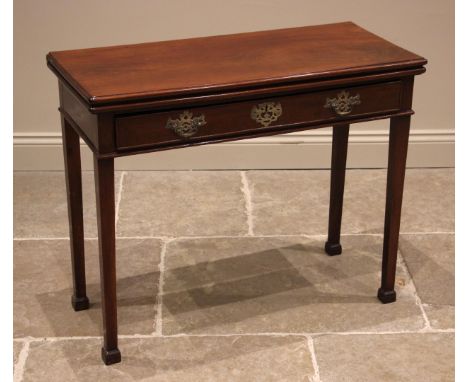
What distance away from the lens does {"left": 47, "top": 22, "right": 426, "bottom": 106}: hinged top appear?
2796mm

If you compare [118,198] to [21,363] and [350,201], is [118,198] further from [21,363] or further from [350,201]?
[21,363]

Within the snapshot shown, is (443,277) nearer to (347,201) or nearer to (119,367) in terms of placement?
(347,201)

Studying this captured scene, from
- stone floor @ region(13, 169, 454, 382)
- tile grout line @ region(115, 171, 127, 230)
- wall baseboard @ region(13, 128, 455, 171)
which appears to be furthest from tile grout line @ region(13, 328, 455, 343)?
wall baseboard @ region(13, 128, 455, 171)

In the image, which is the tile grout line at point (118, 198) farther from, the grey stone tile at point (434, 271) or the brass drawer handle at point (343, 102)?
the brass drawer handle at point (343, 102)

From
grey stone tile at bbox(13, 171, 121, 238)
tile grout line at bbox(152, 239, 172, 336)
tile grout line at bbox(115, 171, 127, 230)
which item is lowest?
grey stone tile at bbox(13, 171, 121, 238)

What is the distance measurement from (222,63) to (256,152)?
159 centimetres

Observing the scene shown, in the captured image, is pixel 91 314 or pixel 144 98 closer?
pixel 144 98

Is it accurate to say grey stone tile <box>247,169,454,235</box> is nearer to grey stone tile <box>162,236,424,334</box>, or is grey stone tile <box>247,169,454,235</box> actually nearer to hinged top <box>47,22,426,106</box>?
grey stone tile <box>162,236,424,334</box>

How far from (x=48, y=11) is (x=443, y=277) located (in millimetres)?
2103

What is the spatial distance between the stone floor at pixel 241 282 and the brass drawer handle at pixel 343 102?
81 cm

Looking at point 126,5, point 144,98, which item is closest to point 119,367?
point 144,98

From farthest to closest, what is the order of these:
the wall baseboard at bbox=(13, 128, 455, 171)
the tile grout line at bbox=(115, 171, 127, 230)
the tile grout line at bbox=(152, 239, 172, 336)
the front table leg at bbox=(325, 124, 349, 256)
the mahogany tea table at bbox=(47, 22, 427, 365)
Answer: the wall baseboard at bbox=(13, 128, 455, 171) < the tile grout line at bbox=(115, 171, 127, 230) < the front table leg at bbox=(325, 124, 349, 256) < the tile grout line at bbox=(152, 239, 172, 336) < the mahogany tea table at bbox=(47, 22, 427, 365)

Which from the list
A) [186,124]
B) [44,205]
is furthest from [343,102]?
[44,205]

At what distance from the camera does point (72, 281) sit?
3604mm
